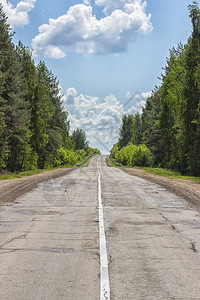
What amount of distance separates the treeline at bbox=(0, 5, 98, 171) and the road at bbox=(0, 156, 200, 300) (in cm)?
1774

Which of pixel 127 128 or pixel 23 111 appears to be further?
pixel 127 128

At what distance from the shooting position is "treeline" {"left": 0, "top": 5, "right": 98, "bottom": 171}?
28.0m

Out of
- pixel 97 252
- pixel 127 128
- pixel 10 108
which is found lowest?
pixel 97 252

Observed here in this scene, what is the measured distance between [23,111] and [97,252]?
2617 cm

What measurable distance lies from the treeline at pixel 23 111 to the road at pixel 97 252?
1774 cm

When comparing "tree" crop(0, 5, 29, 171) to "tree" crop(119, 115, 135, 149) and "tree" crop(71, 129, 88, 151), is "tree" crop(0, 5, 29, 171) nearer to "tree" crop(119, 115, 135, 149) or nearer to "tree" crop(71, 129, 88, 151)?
"tree" crop(119, 115, 135, 149)

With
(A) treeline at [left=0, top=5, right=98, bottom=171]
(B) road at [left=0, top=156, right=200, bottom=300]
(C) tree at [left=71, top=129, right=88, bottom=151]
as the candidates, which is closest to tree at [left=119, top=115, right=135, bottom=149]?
(C) tree at [left=71, top=129, right=88, bottom=151]

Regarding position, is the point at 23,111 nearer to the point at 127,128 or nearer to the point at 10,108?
the point at 10,108

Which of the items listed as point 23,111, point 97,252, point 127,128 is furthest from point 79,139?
point 97,252

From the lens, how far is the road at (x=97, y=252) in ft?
12.6

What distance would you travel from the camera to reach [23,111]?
97.4 ft

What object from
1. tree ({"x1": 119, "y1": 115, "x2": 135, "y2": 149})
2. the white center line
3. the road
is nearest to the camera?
the white center line

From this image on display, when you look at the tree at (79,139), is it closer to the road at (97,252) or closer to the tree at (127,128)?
the tree at (127,128)

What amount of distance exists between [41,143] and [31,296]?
35.2 metres
